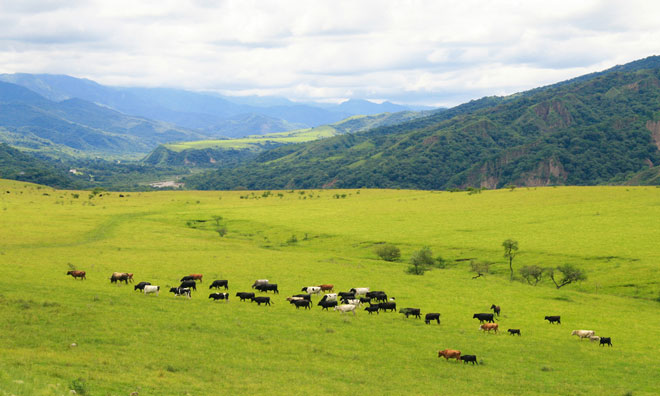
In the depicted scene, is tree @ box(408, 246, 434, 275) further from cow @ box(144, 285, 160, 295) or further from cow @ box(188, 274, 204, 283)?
cow @ box(144, 285, 160, 295)

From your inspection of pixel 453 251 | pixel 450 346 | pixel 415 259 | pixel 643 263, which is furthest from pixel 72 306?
pixel 643 263

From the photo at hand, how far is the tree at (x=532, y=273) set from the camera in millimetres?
66875

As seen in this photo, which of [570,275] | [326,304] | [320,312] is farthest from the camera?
[570,275]

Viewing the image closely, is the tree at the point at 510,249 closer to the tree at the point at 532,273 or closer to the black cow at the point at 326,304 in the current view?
the tree at the point at 532,273

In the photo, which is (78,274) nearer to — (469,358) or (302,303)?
(302,303)

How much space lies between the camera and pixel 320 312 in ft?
136

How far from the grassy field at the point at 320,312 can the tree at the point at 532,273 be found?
4.87 feet

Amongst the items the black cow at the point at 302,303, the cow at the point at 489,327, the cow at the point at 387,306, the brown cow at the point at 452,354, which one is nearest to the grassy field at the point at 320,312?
the brown cow at the point at 452,354

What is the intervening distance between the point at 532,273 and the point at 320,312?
121ft

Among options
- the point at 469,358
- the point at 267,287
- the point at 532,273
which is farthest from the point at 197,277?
the point at 532,273

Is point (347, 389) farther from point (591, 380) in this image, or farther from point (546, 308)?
point (546, 308)

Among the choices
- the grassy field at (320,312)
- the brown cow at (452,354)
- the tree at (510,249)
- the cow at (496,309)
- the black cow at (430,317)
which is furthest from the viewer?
the tree at (510,249)

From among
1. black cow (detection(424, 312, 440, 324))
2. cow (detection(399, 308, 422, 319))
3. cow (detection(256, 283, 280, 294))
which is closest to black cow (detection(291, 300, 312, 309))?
cow (detection(256, 283, 280, 294))

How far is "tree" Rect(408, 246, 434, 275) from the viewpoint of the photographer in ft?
219
